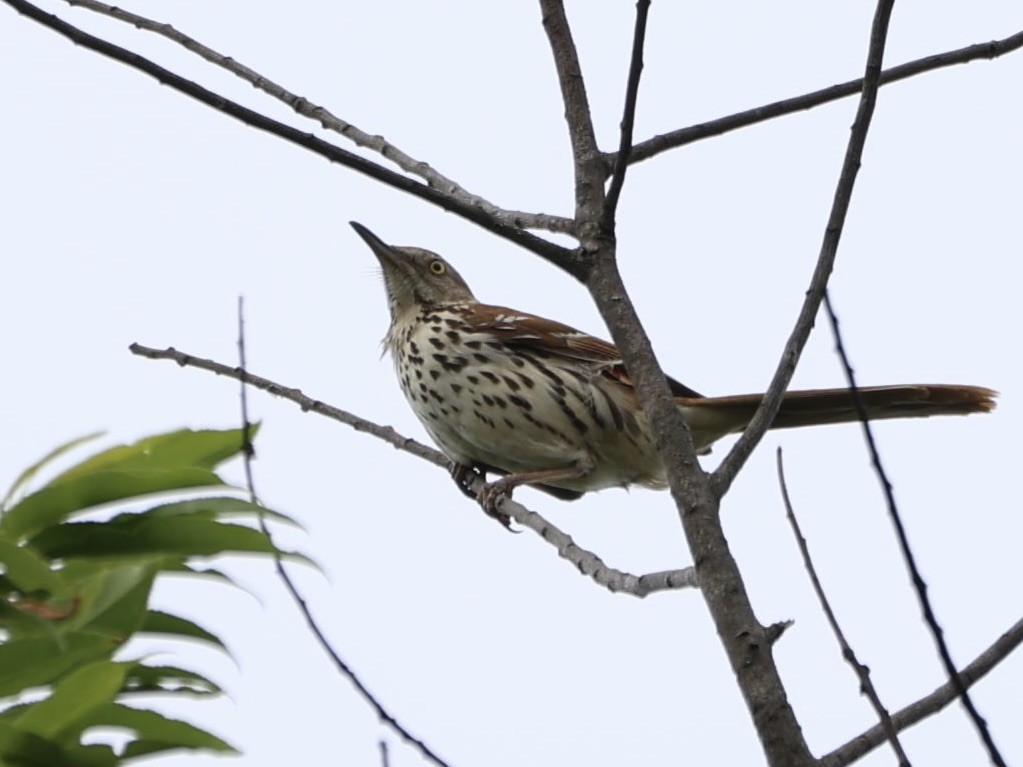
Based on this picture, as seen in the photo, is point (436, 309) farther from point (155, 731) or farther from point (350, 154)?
point (155, 731)

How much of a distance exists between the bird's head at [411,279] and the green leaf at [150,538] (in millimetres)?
4790

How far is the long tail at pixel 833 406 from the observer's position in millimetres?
5426

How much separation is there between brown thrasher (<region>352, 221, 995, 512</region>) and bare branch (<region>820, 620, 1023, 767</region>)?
338cm

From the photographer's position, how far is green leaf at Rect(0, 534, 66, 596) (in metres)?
1.82

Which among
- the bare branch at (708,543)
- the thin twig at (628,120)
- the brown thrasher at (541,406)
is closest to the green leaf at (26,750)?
the bare branch at (708,543)

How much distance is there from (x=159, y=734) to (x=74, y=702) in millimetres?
227

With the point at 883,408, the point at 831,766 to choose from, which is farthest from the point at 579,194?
the point at 883,408

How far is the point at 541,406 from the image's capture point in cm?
604

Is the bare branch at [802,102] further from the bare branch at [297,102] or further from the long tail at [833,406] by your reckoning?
the long tail at [833,406]

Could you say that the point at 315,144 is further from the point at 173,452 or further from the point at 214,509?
the point at 214,509

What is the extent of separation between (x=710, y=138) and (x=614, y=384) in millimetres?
3323

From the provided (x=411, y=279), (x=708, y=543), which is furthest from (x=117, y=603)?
(x=411, y=279)

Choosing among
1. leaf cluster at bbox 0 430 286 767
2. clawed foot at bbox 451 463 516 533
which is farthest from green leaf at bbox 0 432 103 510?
clawed foot at bbox 451 463 516 533

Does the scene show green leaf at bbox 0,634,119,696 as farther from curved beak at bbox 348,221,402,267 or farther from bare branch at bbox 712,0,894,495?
curved beak at bbox 348,221,402,267
